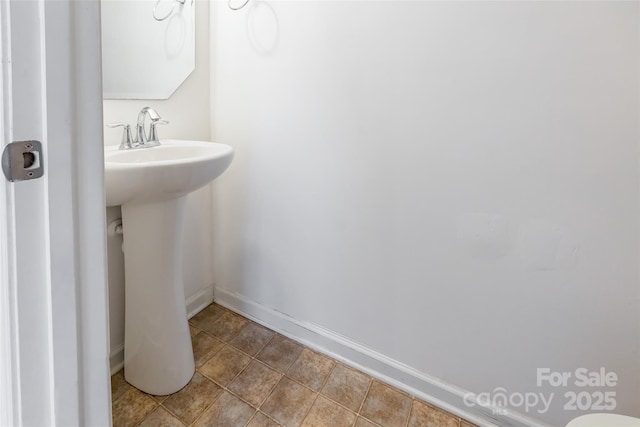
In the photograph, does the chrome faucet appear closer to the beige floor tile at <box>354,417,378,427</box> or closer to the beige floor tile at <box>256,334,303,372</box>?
the beige floor tile at <box>256,334,303,372</box>

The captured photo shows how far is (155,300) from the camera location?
1.17 metres

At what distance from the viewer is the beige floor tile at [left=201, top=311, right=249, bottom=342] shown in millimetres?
1558

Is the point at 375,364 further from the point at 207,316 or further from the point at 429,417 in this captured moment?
the point at 207,316

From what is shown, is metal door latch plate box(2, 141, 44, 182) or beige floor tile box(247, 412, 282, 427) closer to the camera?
metal door latch plate box(2, 141, 44, 182)

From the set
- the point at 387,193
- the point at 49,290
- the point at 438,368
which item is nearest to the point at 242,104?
the point at 387,193

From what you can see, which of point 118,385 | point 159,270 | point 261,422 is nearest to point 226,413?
point 261,422

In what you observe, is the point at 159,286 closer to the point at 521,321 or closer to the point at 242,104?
the point at 242,104

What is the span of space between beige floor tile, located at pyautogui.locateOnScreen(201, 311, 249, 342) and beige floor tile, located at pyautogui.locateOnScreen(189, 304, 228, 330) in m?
0.01

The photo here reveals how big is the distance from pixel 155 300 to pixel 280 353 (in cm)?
60

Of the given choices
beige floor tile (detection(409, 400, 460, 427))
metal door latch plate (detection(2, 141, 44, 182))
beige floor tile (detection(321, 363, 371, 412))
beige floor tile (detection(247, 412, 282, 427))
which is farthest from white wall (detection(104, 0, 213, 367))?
beige floor tile (detection(409, 400, 460, 427))

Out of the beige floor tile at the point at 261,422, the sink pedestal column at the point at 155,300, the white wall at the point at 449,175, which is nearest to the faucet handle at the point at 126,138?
the sink pedestal column at the point at 155,300

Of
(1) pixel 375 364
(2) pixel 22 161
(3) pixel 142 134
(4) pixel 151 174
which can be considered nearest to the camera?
(2) pixel 22 161

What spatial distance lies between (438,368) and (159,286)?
3.58ft

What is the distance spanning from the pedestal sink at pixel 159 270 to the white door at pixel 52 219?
546mm
